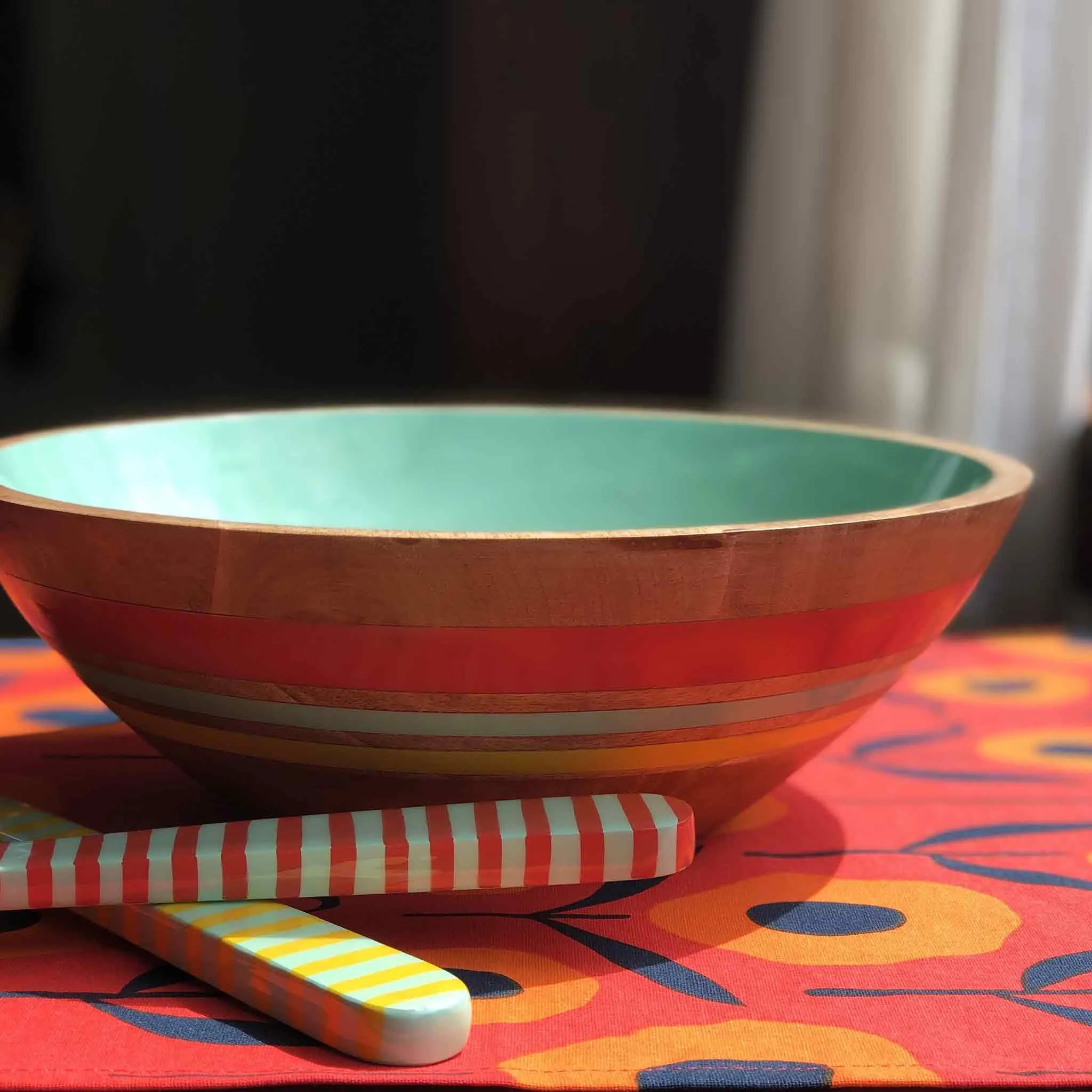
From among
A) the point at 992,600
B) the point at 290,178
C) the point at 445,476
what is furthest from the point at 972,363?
the point at 290,178

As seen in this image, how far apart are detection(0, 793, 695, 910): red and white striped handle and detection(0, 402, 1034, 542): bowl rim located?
0.08 metres

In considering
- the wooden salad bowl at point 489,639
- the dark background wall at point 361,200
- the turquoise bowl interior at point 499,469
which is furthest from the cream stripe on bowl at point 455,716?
the dark background wall at point 361,200

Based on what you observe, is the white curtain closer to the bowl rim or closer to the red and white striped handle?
the bowl rim

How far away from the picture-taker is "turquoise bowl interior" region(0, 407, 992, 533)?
0.60 m

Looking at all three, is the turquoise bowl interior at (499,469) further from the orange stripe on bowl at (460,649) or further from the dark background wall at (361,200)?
the dark background wall at (361,200)

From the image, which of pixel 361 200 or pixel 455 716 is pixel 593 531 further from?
pixel 361 200

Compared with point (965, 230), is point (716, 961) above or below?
below

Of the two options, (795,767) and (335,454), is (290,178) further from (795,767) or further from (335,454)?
(795,767)

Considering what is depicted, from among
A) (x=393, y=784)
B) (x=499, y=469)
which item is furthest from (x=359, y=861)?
(x=499, y=469)

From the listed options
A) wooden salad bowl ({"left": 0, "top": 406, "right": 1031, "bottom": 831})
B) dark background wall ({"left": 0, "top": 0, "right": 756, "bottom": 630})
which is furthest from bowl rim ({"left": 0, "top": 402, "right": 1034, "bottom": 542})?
dark background wall ({"left": 0, "top": 0, "right": 756, "bottom": 630})

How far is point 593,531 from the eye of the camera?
44 centimetres

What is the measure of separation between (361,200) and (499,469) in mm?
1855

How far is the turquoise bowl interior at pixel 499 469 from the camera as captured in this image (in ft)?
1.96

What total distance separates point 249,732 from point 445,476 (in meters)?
0.29
